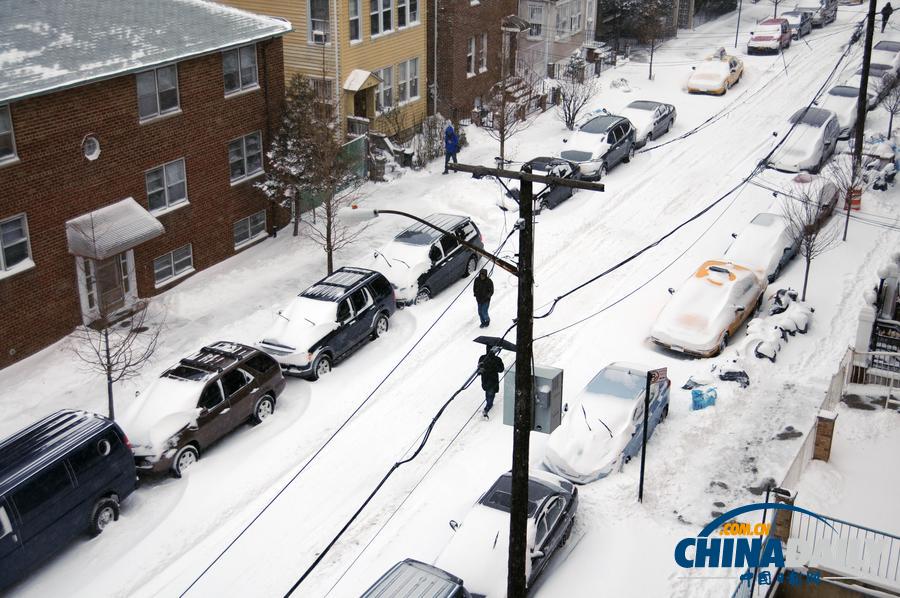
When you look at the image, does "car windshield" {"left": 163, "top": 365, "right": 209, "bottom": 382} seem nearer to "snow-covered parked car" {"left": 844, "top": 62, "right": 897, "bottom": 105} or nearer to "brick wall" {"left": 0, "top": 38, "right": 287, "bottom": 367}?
"brick wall" {"left": 0, "top": 38, "right": 287, "bottom": 367}

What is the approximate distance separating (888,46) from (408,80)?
951 inches

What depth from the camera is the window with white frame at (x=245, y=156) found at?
27891mm

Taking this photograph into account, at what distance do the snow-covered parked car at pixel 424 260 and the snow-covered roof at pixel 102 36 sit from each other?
23.2 ft

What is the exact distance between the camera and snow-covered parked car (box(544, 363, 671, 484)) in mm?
18156

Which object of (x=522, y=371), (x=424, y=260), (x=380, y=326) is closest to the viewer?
(x=522, y=371)

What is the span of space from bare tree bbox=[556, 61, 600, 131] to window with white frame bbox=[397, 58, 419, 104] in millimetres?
5702

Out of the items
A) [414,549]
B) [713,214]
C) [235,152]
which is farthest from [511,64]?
[414,549]

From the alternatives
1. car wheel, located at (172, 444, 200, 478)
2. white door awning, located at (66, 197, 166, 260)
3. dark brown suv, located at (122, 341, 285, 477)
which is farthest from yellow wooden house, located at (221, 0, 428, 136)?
car wheel, located at (172, 444, 200, 478)

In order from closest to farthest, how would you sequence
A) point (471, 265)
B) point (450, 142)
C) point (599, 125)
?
point (471, 265)
point (450, 142)
point (599, 125)

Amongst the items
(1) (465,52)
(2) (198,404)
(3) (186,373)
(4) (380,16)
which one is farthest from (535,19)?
(2) (198,404)

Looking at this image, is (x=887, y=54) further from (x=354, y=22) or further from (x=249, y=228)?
(x=249, y=228)

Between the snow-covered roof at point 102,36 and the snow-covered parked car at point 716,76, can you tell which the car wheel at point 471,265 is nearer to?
the snow-covered roof at point 102,36

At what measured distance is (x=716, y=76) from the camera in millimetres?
42844

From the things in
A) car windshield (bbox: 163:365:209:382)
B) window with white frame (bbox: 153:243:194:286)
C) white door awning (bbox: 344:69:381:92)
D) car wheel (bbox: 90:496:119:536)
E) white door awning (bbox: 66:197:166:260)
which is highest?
white door awning (bbox: 344:69:381:92)
